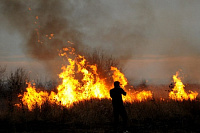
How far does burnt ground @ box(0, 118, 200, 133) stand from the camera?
7.56 metres

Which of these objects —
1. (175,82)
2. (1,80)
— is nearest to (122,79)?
(175,82)

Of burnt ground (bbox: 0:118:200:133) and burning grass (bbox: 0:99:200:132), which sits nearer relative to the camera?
burnt ground (bbox: 0:118:200:133)

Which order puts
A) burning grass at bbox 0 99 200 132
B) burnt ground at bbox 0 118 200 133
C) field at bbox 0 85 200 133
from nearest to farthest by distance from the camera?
burnt ground at bbox 0 118 200 133, field at bbox 0 85 200 133, burning grass at bbox 0 99 200 132

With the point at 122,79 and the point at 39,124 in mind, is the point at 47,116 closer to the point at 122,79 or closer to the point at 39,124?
the point at 39,124

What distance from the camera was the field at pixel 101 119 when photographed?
8.04 m

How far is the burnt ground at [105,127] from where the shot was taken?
756 cm

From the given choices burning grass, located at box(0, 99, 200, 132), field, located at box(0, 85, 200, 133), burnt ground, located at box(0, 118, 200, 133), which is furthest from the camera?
burning grass, located at box(0, 99, 200, 132)

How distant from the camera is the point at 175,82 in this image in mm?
15414

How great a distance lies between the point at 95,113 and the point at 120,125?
205 cm

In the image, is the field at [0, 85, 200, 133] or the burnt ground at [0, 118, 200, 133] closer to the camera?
the burnt ground at [0, 118, 200, 133]

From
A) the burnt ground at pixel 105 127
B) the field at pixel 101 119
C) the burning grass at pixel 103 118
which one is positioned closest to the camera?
the burnt ground at pixel 105 127

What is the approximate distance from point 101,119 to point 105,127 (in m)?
1.29

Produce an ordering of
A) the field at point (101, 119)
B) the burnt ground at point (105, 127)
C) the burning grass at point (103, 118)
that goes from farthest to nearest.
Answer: the burning grass at point (103, 118), the field at point (101, 119), the burnt ground at point (105, 127)

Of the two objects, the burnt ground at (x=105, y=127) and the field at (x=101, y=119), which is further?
the field at (x=101, y=119)
